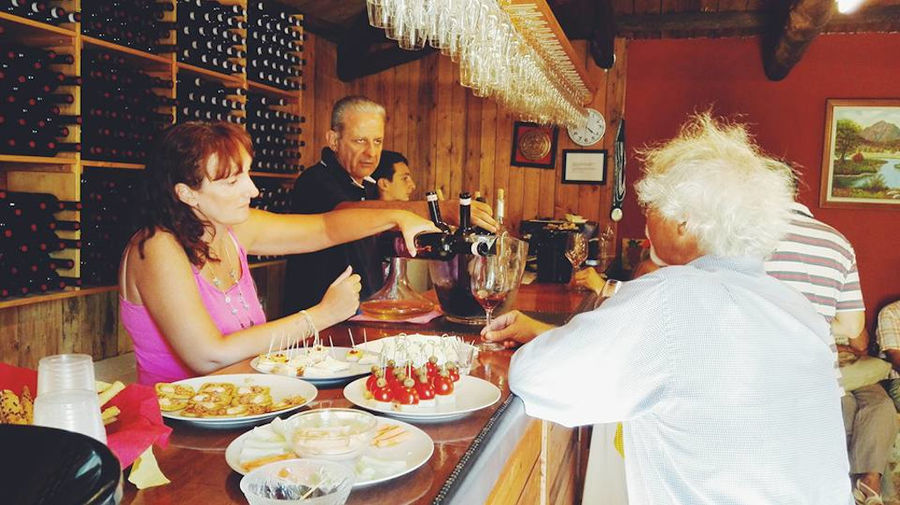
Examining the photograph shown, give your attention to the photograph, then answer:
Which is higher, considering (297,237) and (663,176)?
(663,176)

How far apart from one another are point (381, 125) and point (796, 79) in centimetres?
390

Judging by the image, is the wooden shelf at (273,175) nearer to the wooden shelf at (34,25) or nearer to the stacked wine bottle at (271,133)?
the stacked wine bottle at (271,133)

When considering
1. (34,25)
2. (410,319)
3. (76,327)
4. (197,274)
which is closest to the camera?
(197,274)

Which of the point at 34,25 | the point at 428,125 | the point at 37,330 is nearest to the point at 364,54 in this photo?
the point at 428,125

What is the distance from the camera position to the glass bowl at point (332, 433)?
1.13m

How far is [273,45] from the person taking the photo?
15.4 ft

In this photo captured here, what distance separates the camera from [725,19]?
5.77m

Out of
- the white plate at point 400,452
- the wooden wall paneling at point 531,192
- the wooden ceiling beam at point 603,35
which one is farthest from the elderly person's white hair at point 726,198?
the wooden wall paneling at point 531,192

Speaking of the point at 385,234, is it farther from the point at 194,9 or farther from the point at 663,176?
the point at 194,9

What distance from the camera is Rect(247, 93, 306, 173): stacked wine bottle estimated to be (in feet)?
15.4

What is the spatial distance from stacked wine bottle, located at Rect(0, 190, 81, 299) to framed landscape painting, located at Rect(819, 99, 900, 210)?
5388 mm

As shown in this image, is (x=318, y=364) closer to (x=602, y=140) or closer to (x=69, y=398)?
(x=69, y=398)

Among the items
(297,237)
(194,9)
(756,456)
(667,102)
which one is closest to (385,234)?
(297,237)

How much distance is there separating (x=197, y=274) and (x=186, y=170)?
0.30 meters
